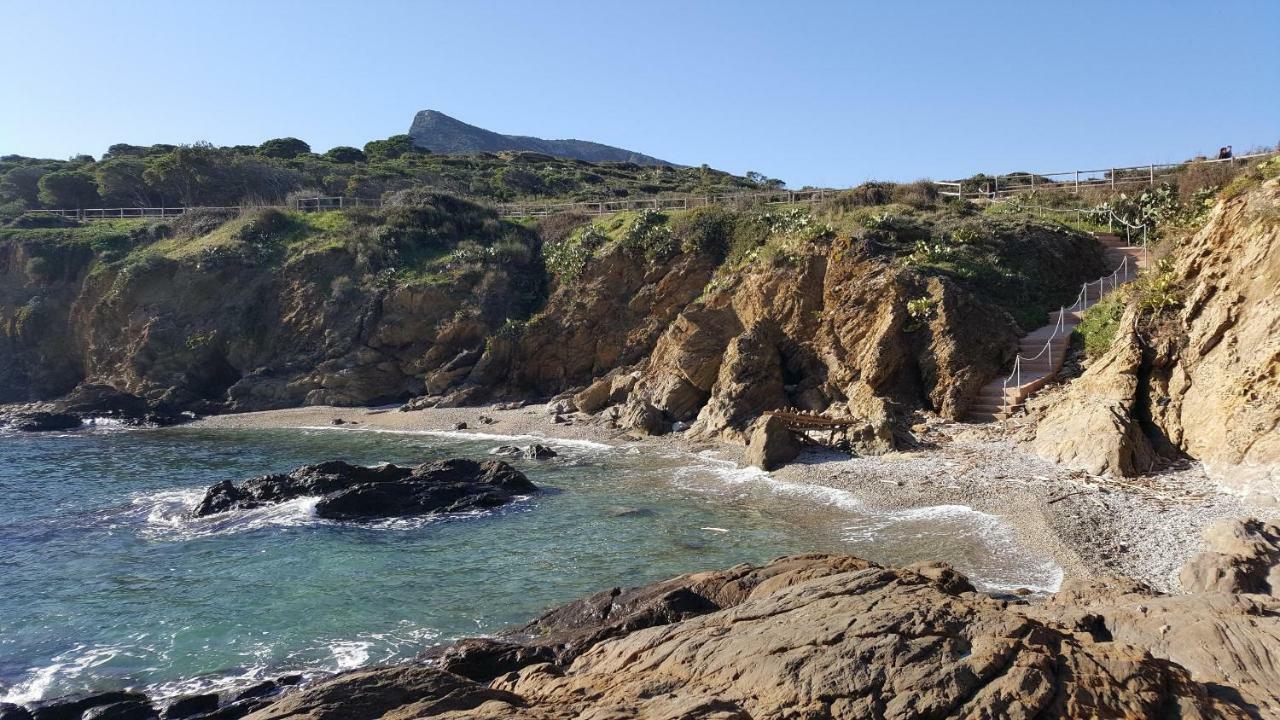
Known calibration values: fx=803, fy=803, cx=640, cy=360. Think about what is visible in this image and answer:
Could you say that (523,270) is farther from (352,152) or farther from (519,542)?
(352,152)

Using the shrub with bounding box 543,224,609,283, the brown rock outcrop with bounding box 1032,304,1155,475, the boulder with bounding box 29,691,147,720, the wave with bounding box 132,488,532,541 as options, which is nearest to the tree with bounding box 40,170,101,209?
the shrub with bounding box 543,224,609,283

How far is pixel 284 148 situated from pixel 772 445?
68.2 metres

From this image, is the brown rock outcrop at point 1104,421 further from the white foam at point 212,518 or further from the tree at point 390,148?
the tree at point 390,148

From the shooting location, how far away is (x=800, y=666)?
673cm

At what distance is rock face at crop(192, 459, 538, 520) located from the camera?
18.4 metres

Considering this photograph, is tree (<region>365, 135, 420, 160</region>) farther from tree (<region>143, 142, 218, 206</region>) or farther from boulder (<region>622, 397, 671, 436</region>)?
boulder (<region>622, 397, 671, 436</region>)

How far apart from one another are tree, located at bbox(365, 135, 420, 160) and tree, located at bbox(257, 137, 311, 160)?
19.1 feet

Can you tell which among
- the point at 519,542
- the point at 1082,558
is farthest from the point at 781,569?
the point at 519,542

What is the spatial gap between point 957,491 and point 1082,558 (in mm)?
4084

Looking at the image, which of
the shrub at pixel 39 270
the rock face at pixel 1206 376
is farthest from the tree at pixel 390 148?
the rock face at pixel 1206 376

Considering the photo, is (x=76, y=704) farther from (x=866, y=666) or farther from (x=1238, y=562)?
(x=1238, y=562)

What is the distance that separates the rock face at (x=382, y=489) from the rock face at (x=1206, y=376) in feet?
41.3

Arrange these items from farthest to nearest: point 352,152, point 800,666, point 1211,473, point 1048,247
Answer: point 352,152
point 1048,247
point 1211,473
point 800,666

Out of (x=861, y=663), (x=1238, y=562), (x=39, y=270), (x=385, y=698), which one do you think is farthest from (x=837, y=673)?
(x=39, y=270)
